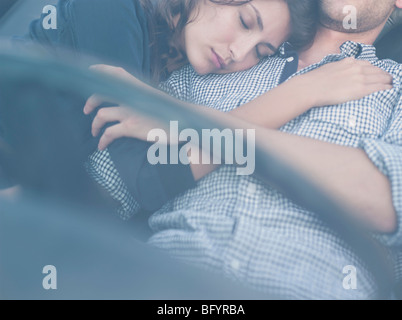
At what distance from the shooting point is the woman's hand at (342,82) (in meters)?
0.65

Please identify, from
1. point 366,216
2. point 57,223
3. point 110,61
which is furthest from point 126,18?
point 366,216

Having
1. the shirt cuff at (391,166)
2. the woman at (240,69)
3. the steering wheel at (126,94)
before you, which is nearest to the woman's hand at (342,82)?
the woman at (240,69)

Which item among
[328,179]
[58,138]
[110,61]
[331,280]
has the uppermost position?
[110,61]

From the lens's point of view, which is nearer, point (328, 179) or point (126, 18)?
point (328, 179)

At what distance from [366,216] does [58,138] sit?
403mm

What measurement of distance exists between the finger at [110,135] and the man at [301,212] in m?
0.12

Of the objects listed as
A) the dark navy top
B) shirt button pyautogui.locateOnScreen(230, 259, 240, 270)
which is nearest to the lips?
the dark navy top

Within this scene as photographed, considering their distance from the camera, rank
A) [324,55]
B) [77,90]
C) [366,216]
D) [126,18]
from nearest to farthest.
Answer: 1. [77,90]
2. [366,216]
3. [126,18]
4. [324,55]

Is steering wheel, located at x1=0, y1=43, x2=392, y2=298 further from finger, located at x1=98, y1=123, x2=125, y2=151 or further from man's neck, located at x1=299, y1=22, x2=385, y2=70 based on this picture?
man's neck, located at x1=299, y1=22, x2=385, y2=70

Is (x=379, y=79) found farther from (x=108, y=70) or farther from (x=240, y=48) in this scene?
(x=108, y=70)

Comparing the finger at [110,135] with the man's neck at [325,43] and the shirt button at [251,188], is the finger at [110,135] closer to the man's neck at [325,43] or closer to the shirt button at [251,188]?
the shirt button at [251,188]

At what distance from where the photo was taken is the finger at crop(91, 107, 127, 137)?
20.9 inches

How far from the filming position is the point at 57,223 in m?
0.49

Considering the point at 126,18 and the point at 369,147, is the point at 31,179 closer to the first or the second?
the point at 126,18
